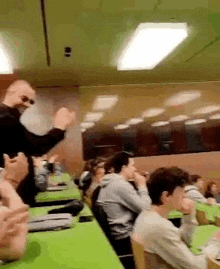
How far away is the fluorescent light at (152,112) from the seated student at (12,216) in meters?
6.53

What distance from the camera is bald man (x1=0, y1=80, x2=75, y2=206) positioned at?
1.96m

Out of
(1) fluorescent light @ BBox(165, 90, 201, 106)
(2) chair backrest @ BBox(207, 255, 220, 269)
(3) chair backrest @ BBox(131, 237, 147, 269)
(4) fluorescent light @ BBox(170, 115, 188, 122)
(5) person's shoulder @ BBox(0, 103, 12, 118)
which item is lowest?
(3) chair backrest @ BBox(131, 237, 147, 269)

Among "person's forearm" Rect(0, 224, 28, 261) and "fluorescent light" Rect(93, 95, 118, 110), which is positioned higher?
"fluorescent light" Rect(93, 95, 118, 110)

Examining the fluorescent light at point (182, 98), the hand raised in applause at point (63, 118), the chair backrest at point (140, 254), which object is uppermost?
the fluorescent light at point (182, 98)

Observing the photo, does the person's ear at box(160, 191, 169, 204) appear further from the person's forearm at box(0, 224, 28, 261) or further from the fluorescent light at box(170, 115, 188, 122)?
the fluorescent light at box(170, 115, 188, 122)

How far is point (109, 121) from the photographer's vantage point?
28.5ft

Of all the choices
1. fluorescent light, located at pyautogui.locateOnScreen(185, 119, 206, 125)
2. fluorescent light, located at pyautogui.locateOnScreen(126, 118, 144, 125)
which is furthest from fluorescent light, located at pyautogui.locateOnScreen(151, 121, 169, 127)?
fluorescent light, located at pyautogui.locateOnScreen(185, 119, 206, 125)

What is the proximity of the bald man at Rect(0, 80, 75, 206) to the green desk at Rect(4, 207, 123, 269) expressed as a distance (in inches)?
25.4

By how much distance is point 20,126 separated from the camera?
1995 millimetres

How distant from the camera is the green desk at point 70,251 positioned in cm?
106

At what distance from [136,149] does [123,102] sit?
49.0 inches

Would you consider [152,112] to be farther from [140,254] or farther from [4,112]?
[140,254]

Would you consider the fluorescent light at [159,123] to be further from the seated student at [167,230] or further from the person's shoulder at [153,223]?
the person's shoulder at [153,223]

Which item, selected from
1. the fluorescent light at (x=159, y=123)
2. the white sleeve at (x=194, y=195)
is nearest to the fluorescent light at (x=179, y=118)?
the fluorescent light at (x=159, y=123)
